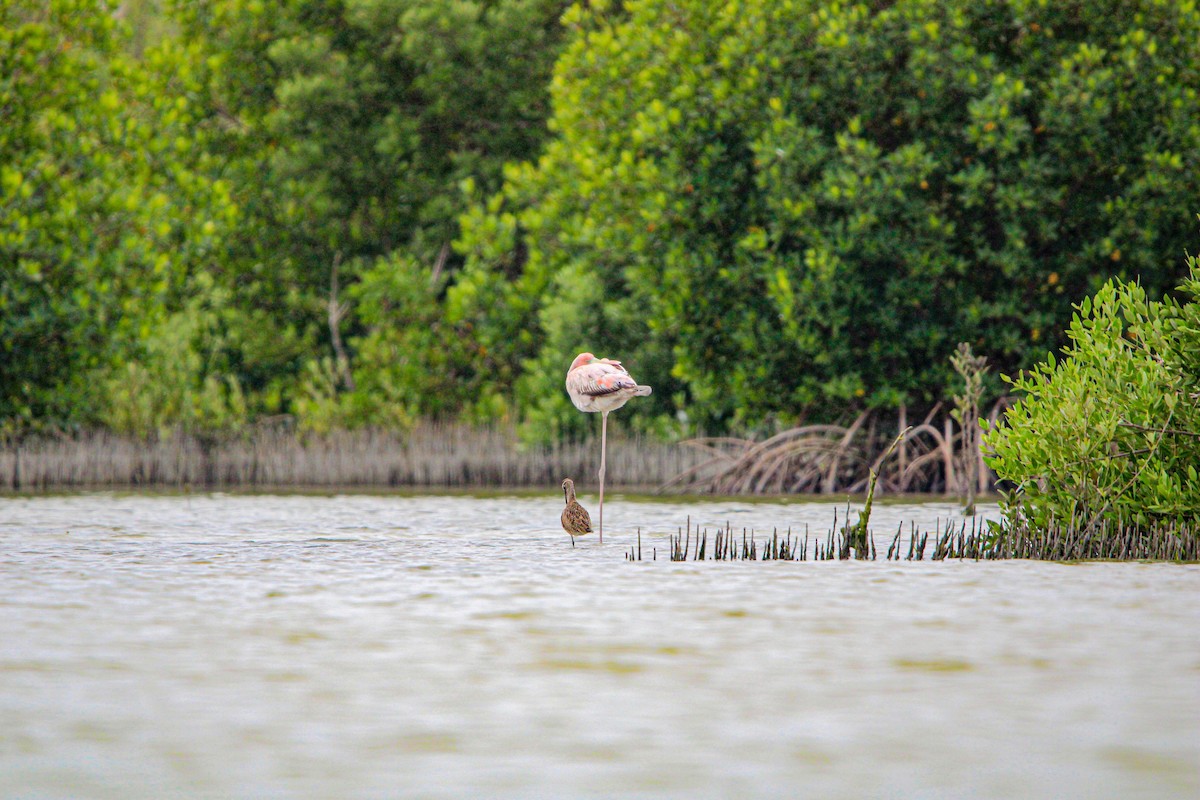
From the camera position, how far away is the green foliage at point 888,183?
46.9ft

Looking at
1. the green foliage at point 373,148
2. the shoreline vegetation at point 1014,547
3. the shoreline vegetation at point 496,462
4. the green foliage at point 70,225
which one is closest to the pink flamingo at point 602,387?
the shoreline vegetation at point 1014,547

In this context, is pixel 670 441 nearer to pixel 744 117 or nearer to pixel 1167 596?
pixel 744 117

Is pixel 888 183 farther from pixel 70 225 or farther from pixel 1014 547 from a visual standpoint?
pixel 70 225

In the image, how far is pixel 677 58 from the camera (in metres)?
15.5

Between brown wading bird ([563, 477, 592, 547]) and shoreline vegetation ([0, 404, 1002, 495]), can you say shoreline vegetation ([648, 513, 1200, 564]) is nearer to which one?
brown wading bird ([563, 477, 592, 547])

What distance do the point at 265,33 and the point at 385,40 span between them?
1.46 meters

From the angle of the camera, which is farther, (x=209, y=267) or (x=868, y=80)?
(x=209, y=267)

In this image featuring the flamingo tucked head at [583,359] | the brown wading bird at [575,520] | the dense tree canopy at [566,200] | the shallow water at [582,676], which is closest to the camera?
the shallow water at [582,676]

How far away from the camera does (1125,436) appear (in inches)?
375

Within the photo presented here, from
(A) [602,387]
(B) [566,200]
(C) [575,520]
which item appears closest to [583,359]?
(A) [602,387]

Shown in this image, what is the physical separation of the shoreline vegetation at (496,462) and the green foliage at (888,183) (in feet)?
1.38

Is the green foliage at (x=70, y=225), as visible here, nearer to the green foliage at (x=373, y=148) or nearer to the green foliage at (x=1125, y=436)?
the green foliage at (x=373, y=148)

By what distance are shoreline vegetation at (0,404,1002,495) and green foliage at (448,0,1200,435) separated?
16.6 inches

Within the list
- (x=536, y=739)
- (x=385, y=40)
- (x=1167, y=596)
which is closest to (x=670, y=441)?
(x=385, y=40)
